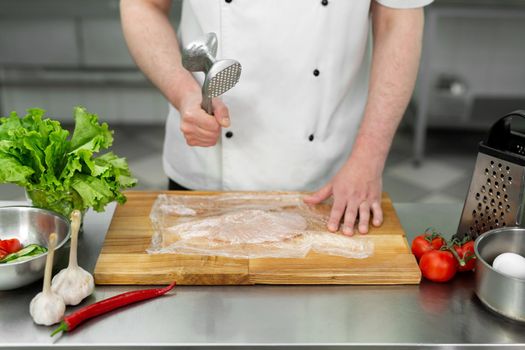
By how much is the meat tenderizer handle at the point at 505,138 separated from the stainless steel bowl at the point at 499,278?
0.16 m

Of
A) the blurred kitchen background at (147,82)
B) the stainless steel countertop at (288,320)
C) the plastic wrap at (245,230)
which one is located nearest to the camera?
the stainless steel countertop at (288,320)

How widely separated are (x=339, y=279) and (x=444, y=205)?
51cm

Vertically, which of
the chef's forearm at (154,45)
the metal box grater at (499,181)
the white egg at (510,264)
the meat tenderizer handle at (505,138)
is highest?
the chef's forearm at (154,45)

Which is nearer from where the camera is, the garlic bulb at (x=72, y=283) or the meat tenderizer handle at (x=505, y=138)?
the garlic bulb at (x=72, y=283)

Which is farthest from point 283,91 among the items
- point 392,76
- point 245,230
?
point 245,230

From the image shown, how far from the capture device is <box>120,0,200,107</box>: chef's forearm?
1.51 meters

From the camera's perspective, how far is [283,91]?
5.20 feet

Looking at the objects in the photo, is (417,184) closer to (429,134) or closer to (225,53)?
(429,134)

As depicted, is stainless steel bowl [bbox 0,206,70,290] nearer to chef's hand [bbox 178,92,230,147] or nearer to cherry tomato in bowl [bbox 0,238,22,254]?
cherry tomato in bowl [bbox 0,238,22,254]

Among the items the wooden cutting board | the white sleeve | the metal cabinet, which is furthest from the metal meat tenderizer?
the metal cabinet

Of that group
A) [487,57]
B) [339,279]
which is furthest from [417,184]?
[339,279]

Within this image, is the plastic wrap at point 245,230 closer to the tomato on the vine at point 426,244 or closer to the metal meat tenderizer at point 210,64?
the tomato on the vine at point 426,244

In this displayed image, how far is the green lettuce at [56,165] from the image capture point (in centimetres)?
121

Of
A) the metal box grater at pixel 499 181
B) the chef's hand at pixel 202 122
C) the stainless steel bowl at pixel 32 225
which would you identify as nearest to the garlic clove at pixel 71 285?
the stainless steel bowl at pixel 32 225
